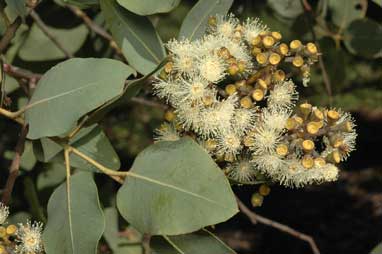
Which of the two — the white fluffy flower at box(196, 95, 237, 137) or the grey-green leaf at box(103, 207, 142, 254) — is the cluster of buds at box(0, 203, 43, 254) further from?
the grey-green leaf at box(103, 207, 142, 254)

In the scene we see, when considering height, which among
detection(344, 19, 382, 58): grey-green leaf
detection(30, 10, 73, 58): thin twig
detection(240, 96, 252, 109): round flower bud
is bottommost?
detection(344, 19, 382, 58): grey-green leaf

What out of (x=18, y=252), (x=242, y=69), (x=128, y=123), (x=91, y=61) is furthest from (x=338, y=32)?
(x=128, y=123)

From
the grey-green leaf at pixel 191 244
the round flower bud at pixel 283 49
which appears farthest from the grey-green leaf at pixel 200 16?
the grey-green leaf at pixel 191 244

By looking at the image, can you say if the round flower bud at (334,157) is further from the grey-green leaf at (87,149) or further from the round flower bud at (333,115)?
the grey-green leaf at (87,149)

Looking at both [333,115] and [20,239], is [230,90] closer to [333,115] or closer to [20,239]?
[333,115]

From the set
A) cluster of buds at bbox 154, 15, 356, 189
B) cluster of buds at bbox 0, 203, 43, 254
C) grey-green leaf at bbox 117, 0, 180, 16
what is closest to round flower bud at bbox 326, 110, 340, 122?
cluster of buds at bbox 154, 15, 356, 189

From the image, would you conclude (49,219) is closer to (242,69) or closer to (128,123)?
(242,69)
